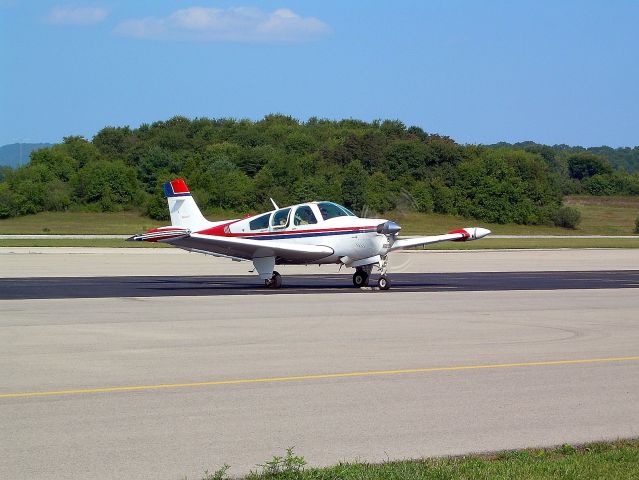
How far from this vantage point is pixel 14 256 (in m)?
41.9

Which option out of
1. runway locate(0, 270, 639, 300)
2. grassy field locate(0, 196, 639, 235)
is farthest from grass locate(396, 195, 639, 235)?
runway locate(0, 270, 639, 300)

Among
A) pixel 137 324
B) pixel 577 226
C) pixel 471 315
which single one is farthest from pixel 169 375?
pixel 577 226

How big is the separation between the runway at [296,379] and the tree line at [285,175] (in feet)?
153

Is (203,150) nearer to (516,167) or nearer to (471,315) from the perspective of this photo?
(516,167)

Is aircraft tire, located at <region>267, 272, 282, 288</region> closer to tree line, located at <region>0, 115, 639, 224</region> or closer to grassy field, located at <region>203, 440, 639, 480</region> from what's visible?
grassy field, located at <region>203, 440, 639, 480</region>

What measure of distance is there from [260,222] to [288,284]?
2.17 meters

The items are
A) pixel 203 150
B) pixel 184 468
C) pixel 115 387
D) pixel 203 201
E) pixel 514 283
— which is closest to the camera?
pixel 184 468

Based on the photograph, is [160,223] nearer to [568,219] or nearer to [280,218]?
[568,219]

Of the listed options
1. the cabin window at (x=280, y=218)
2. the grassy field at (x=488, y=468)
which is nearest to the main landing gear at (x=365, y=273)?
the cabin window at (x=280, y=218)

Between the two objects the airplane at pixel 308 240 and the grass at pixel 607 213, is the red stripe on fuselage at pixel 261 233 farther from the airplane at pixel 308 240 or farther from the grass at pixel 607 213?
the grass at pixel 607 213

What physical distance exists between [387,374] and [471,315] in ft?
23.2

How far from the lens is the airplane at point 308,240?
24.3 metres

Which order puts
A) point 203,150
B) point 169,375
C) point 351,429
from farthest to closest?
point 203,150 → point 169,375 → point 351,429

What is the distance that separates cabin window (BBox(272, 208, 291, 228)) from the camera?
2544 cm
